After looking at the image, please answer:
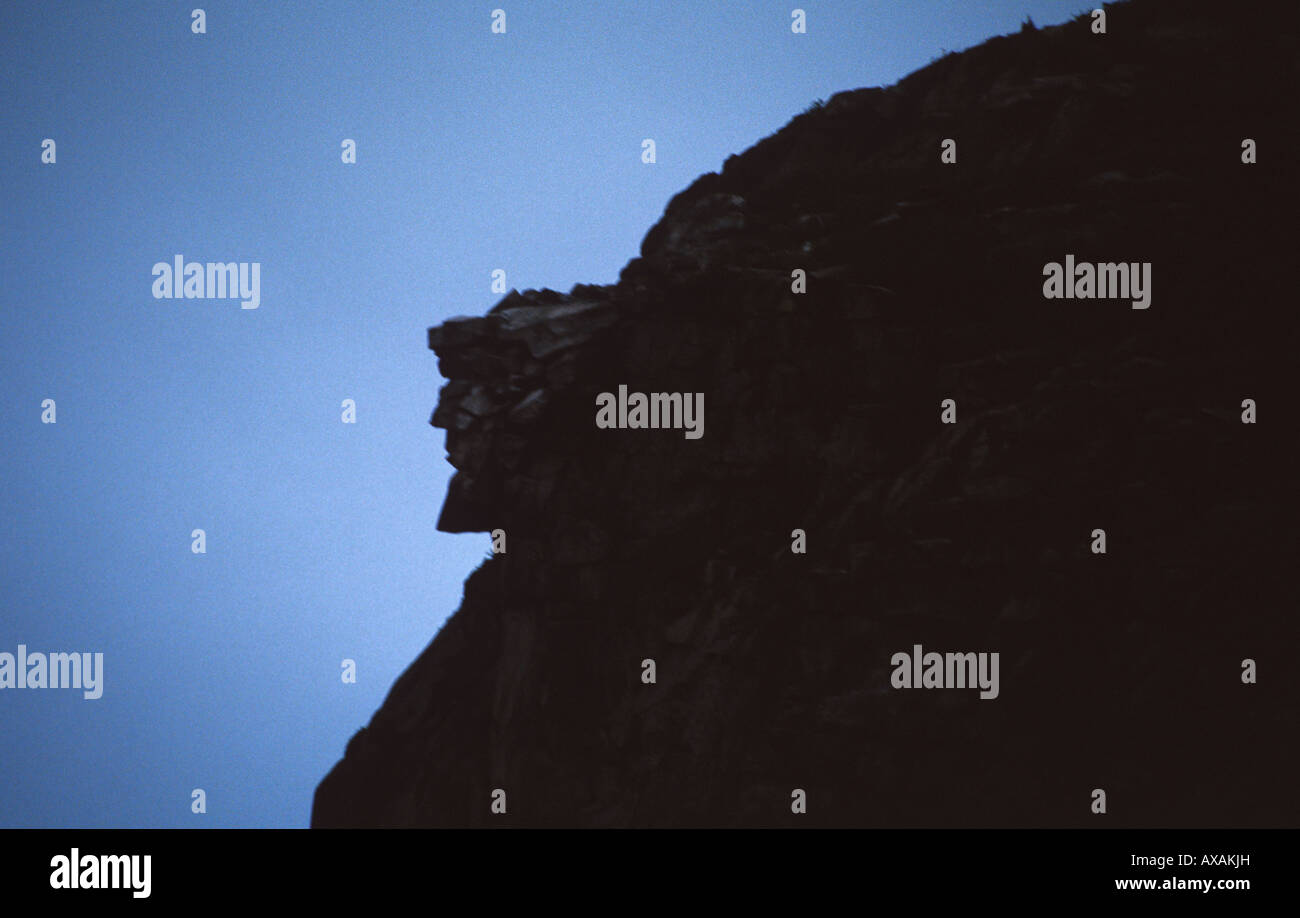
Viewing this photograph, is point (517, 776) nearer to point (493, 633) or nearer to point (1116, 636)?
point (493, 633)

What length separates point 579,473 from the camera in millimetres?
33688

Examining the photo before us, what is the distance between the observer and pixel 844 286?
104 feet

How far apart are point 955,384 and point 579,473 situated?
39.1ft

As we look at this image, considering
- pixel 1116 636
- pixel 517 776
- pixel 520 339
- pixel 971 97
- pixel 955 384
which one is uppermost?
pixel 971 97

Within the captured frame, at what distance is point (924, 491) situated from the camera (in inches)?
1131

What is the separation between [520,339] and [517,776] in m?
14.3

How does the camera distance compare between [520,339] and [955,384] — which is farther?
[520,339]

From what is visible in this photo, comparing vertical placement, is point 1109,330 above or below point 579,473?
above

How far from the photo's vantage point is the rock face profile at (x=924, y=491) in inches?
1038

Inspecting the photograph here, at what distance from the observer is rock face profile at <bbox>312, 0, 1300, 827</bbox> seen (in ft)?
86.5
